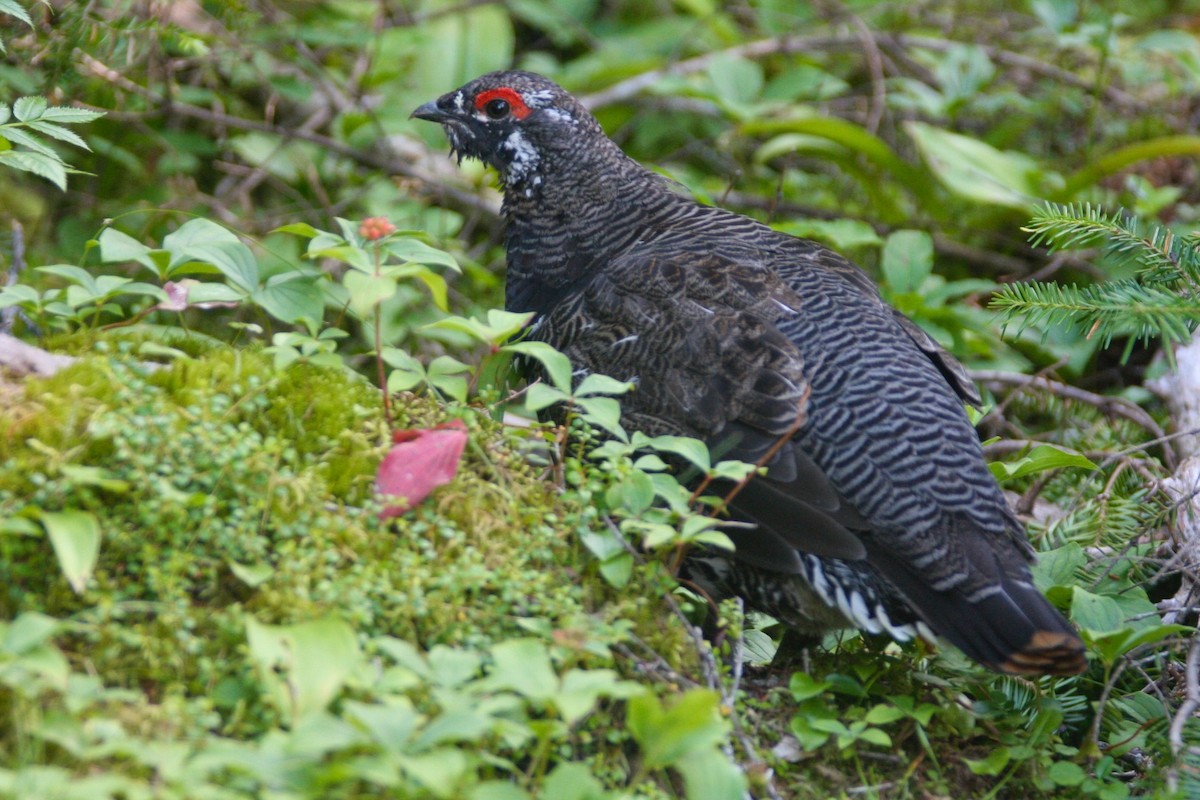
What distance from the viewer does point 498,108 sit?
15.9 feet

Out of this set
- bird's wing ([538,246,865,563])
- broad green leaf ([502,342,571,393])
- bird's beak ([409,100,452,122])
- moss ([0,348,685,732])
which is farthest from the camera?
bird's beak ([409,100,452,122])

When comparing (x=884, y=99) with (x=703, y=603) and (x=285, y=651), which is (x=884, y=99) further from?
(x=285, y=651)

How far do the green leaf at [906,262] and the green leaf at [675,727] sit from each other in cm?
356

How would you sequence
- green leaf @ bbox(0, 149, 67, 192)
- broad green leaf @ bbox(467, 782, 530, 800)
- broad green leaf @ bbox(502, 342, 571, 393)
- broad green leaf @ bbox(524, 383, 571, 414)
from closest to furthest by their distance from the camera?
broad green leaf @ bbox(467, 782, 530, 800) → broad green leaf @ bbox(524, 383, 571, 414) → broad green leaf @ bbox(502, 342, 571, 393) → green leaf @ bbox(0, 149, 67, 192)

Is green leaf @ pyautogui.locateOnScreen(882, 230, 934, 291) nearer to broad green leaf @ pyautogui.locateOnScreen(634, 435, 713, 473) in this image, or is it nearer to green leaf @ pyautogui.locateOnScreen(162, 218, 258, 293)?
broad green leaf @ pyautogui.locateOnScreen(634, 435, 713, 473)

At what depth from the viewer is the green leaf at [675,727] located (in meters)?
2.42

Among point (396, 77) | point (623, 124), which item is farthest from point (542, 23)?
point (396, 77)

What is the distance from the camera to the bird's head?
4.77 m

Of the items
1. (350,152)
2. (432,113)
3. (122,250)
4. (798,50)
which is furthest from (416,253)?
(798,50)

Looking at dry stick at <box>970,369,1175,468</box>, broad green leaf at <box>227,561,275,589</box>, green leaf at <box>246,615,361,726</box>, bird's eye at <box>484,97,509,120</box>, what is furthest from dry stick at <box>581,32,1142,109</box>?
green leaf at <box>246,615,361,726</box>

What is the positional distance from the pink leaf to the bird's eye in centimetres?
221

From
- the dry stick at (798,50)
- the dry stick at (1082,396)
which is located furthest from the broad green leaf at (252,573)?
the dry stick at (798,50)

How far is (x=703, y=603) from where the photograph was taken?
3.47 m

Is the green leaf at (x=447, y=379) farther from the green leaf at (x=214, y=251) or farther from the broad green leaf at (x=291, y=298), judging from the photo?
the green leaf at (x=214, y=251)
